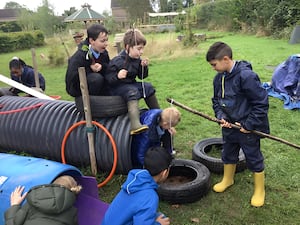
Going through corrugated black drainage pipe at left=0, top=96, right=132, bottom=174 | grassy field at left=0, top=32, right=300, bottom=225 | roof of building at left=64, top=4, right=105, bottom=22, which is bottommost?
grassy field at left=0, top=32, right=300, bottom=225

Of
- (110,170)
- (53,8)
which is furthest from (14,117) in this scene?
(53,8)

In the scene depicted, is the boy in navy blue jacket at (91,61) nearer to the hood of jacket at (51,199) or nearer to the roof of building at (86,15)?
the hood of jacket at (51,199)

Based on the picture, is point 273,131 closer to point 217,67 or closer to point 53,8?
point 217,67

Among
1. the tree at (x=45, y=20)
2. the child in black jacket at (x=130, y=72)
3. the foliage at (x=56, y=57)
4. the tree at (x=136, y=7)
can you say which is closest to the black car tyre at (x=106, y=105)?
the child in black jacket at (x=130, y=72)

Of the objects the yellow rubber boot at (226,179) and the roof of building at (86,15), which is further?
the roof of building at (86,15)

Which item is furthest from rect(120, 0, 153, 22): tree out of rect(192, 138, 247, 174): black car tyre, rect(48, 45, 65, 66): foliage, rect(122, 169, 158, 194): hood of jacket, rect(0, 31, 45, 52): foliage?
rect(122, 169, 158, 194): hood of jacket

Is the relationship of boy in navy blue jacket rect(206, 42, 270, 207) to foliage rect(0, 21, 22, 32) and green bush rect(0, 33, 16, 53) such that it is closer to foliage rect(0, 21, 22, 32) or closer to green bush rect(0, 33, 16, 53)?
green bush rect(0, 33, 16, 53)

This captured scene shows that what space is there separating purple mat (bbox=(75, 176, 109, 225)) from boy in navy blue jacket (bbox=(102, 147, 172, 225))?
867 millimetres

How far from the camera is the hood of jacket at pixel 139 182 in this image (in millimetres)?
2578

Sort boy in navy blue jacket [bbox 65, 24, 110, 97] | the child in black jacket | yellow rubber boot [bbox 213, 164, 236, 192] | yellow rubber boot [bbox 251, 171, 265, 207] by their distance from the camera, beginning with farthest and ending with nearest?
boy in navy blue jacket [bbox 65, 24, 110, 97] → the child in black jacket → yellow rubber boot [bbox 213, 164, 236, 192] → yellow rubber boot [bbox 251, 171, 265, 207]

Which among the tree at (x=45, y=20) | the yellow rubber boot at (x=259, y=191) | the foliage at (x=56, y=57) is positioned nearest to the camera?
the yellow rubber boot at (x=259, y=191)

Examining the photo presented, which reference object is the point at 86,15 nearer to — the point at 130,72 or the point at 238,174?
the point at 130,72

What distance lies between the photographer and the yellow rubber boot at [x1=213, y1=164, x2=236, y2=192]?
4.21 metres

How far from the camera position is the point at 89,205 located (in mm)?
3660
